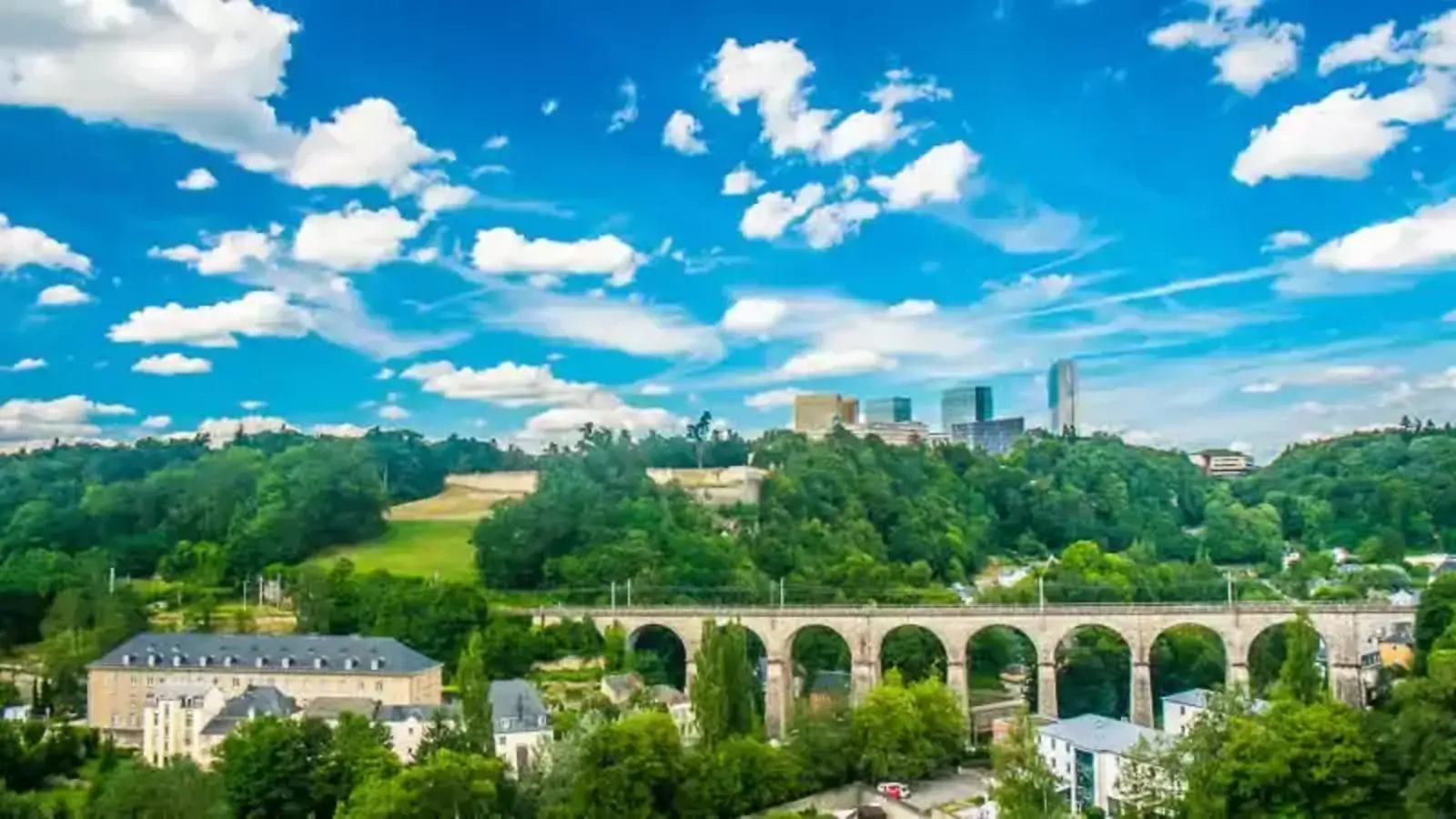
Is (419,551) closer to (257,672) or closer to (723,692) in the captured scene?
(257,672)

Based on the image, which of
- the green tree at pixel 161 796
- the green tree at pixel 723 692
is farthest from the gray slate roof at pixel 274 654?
the green tree at pixel 161 796

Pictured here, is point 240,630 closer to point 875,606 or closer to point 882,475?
point 875,606

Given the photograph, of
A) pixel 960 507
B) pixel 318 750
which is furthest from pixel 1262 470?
pixel 318 750

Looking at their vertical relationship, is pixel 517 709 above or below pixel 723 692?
below

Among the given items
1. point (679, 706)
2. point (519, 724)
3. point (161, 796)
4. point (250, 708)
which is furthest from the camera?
point (679, 706)

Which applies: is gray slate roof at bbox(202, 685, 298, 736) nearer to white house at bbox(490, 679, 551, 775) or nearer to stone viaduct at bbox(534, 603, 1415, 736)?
white house at bbox(490, 679, 551, 775)

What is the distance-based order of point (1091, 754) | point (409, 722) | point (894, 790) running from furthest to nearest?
point (409, 722)
point (894, 790)
point (1091, 754)

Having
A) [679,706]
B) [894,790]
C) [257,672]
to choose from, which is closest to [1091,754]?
[894,790]
